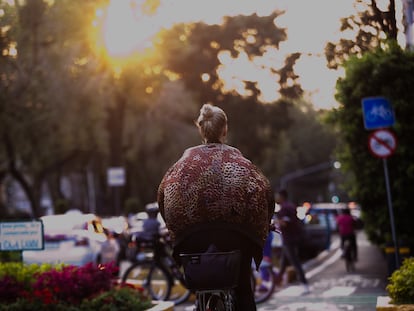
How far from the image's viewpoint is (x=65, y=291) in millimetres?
10359

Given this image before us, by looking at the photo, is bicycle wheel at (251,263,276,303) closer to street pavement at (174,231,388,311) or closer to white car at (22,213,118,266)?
street pavement at (174,231,388,311)

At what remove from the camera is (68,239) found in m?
19.6

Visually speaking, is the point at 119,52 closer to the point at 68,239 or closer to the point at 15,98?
the point at 15,98

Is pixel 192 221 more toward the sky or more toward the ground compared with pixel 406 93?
more toward the ground

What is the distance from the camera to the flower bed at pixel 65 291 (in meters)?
10.1

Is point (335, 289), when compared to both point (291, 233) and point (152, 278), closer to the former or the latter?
point (291, 233)

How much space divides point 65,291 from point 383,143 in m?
6.19

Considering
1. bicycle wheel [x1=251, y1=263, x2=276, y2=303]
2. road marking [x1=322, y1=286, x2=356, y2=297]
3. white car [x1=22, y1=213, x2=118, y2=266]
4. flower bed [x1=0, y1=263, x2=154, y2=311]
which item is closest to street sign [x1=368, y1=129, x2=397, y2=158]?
bicycle wheel [x1=251, y1=263, x2=276, y2=303]

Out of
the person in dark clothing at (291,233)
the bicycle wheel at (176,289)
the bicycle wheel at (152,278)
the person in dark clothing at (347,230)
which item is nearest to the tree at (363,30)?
the person in dark clothing at (291,233)

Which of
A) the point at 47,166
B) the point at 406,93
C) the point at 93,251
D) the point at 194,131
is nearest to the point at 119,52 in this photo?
the point at 47,166

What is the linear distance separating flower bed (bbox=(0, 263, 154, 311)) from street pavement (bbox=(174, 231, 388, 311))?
2.81 meters

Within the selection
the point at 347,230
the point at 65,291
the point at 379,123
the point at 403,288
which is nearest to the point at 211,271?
the point at 403,288

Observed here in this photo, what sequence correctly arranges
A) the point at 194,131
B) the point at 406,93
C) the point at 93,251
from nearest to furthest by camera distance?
the point at 406,93, the point at 93,251, the point at 194,131

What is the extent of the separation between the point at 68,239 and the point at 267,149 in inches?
1341
